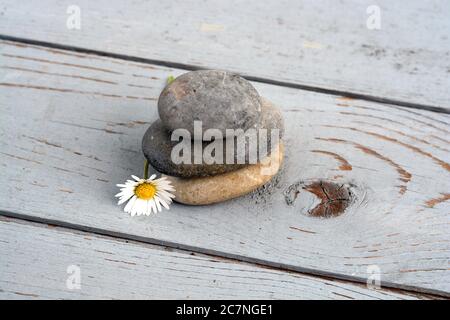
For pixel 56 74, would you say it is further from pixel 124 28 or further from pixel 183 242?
pixel 183 242

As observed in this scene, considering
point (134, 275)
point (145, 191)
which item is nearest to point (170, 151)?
point (145, 191)

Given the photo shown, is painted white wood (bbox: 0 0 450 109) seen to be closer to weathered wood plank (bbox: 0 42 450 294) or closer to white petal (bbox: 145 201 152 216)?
weathered wood plank (bbox: 0 42 450 294)

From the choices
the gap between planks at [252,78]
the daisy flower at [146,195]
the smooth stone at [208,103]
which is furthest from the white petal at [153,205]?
the gap between planks at [252,78]

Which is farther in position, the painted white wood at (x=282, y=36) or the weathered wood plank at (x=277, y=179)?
the painted white wood at (x=282, y=36)

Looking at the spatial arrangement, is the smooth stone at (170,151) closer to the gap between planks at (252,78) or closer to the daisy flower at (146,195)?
the daisy flower at (146,195)

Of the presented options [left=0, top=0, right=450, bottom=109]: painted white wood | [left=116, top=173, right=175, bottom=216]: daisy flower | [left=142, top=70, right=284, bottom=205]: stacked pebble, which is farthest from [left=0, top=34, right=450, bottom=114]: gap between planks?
[left=116, top=173, right=175, bottom=216]: daisy flower

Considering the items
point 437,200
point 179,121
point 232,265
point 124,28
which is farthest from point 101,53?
point 437,200

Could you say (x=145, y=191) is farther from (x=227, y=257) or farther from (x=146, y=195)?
(x=227, y=257)
